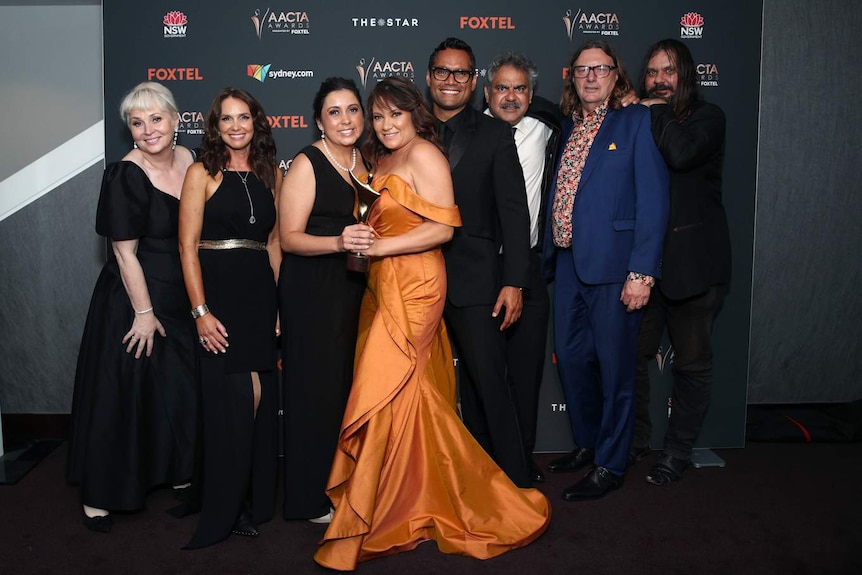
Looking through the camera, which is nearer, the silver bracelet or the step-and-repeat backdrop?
the silver bracelet

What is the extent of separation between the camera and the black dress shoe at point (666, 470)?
366 centimetres

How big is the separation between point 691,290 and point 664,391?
0.83 metres

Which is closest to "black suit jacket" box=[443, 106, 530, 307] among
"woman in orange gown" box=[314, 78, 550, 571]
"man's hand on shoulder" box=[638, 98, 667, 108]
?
"woman in orange gown" box=[314, 78, 550, 571]

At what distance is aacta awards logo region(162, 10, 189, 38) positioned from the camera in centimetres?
383

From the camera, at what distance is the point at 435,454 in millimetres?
3004

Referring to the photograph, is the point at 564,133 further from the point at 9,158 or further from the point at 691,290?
the point at 9,158

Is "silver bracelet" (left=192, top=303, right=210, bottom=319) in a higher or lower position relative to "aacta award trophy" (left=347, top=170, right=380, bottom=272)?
lower

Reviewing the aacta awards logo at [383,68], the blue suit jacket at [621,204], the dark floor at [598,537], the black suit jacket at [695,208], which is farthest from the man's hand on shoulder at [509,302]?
the aacta awards logo at [383,68]

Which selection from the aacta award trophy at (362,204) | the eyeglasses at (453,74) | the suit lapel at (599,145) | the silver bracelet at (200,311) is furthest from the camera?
the suit lapel at (599,145)

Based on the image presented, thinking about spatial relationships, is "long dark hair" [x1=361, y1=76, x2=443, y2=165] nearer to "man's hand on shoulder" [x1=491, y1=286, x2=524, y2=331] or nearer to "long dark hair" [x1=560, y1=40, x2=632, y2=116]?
"man's hand on shoulder" [x1=491, y1=286, x2=524, y2=331]

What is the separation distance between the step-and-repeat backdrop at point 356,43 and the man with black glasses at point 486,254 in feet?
2.52

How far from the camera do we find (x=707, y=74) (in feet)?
13.0

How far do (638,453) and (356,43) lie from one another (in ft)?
8.32

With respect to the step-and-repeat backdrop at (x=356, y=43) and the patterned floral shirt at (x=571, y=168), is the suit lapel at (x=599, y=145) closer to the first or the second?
the patterned floral shirt at (x=571, y=168)
